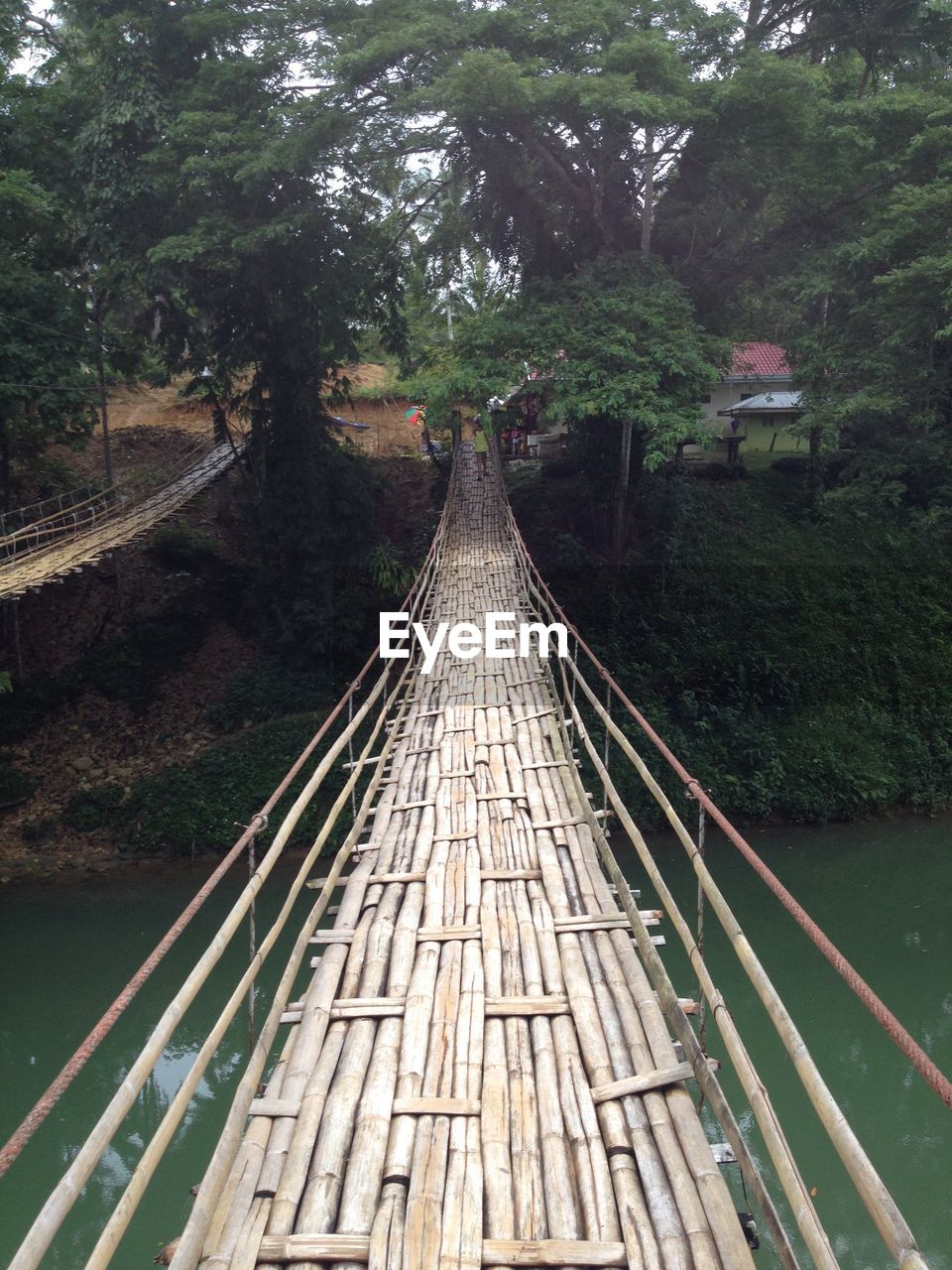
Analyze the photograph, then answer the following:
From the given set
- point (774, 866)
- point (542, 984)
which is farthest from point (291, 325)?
point (542, 984)

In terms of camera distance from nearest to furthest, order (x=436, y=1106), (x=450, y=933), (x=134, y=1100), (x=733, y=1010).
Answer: (x=134, y=1100), (x=436, y=1106), (x=450, y=933), (x=733, y=1010)

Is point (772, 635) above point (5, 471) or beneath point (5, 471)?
beneath

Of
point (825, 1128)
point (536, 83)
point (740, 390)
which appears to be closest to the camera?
point (825, 1128)

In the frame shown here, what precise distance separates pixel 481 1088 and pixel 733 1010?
409 cm

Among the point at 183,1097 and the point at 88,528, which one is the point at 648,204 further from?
the point at 183,1097

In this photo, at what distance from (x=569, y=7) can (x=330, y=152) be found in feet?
7.11

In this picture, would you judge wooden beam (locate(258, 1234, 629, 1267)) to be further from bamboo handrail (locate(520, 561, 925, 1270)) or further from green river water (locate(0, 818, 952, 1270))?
green river water (locate(0, 818, 952, 1270))

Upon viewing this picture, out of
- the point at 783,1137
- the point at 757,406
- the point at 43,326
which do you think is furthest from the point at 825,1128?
the point at 757,406

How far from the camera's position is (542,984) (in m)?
2.33

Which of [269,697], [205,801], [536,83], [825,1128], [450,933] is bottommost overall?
[205,801]

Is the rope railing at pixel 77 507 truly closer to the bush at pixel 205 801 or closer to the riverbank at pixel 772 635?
the bush at pixel 205 801

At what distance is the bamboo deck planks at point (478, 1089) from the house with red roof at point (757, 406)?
34.7ft

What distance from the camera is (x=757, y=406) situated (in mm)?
12484

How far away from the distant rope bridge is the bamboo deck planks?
434 centimetres
